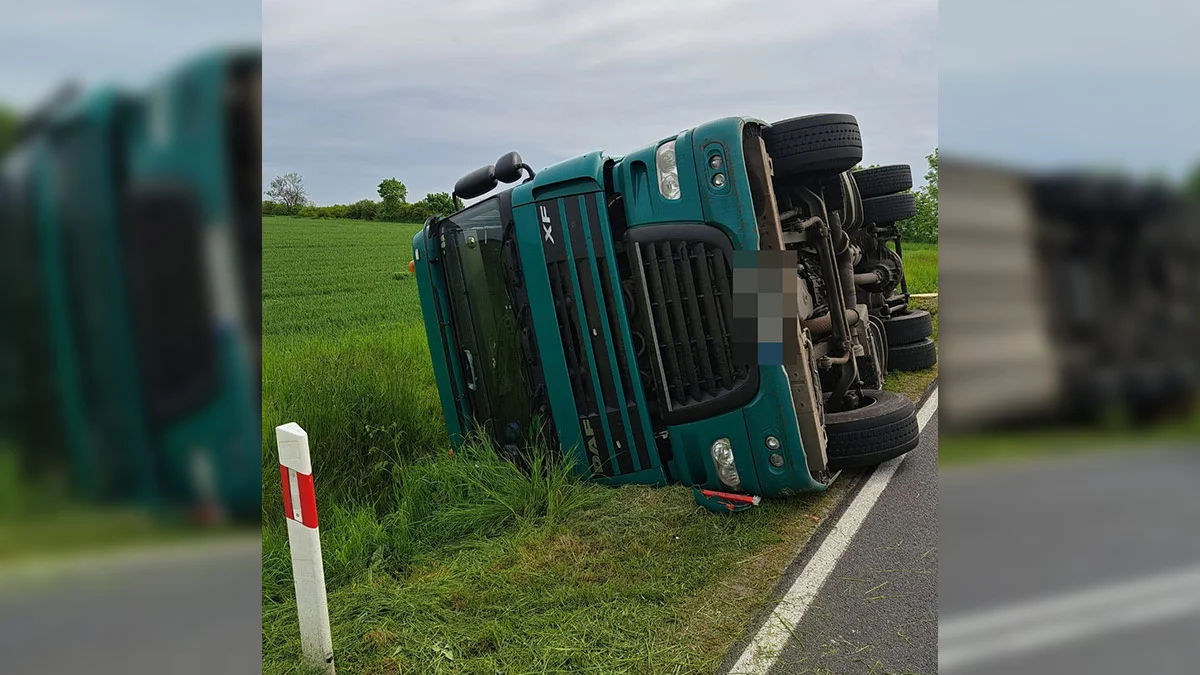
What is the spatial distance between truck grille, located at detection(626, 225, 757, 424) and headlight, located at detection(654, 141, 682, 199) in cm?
21

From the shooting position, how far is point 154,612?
25.8 inches

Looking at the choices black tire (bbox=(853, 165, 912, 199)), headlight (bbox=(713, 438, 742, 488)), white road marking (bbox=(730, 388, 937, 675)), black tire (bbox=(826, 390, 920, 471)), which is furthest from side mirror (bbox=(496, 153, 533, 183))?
black tire (bbox=(853, 165, 912, 199))

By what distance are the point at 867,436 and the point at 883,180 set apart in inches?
148

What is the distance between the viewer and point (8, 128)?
1.80 ft

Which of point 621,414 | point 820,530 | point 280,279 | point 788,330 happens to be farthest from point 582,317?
point 280,279

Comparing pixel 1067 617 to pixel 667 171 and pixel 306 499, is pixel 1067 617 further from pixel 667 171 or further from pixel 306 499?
pixel 667 171

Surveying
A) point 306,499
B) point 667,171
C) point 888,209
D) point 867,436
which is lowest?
point 867,436

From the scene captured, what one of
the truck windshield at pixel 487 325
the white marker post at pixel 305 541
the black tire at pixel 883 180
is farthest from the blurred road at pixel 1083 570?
the black tire at pixel 883 180

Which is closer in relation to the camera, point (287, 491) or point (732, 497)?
point (287, 491)

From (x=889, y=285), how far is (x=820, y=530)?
15.1 feet

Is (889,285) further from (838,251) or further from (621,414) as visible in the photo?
(621,414)

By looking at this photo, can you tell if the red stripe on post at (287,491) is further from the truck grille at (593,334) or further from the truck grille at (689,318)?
the truck grille at (689,318)

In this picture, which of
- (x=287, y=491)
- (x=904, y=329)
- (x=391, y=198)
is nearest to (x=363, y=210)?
(x=391, y=198)

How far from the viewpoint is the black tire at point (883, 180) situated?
7.32 metres
